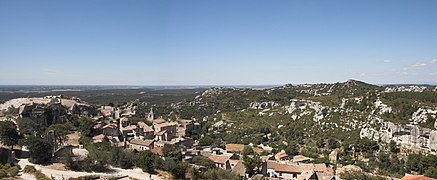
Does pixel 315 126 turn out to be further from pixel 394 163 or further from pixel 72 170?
pixel 72 170

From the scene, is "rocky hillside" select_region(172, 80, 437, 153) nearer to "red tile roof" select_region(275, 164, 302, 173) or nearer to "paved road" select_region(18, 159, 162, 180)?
"red tile roof" select_region(275, 164, 302, 173)

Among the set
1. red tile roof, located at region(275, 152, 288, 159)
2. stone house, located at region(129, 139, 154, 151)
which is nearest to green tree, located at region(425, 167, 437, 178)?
red tile roof, located at region(275, 152, 288, 159)

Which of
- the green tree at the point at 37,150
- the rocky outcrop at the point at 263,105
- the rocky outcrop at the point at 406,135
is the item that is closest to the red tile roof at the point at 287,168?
the rocky outcrop at the point at 406,135

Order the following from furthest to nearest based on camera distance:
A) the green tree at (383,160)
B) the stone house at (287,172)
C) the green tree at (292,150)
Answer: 1. the green tree at (292,150)
2. the green tree at (383,160)
3. the stone house at (287,172)

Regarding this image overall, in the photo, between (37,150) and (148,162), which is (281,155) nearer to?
(148,162)

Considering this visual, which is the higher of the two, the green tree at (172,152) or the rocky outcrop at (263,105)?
the rocky outcrop at (263,105)

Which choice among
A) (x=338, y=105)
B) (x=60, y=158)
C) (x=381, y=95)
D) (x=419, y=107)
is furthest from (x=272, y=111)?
(x=60, y=158)

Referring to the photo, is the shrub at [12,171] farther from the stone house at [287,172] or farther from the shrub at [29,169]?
the stone house at [287,172]

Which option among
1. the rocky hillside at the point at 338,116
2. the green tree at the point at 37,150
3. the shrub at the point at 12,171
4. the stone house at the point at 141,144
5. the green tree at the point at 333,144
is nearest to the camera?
the shrub at the point at 12,171

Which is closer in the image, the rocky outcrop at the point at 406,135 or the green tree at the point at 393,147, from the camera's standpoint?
the rocky outcrop at the point at 406,135

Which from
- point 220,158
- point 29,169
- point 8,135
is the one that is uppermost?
point 8,135

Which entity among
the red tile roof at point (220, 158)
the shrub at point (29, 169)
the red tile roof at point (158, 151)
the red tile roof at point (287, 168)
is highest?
the shrub at point (29, 169)

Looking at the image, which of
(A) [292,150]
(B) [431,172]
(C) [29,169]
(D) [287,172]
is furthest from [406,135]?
(C) [29,169]
